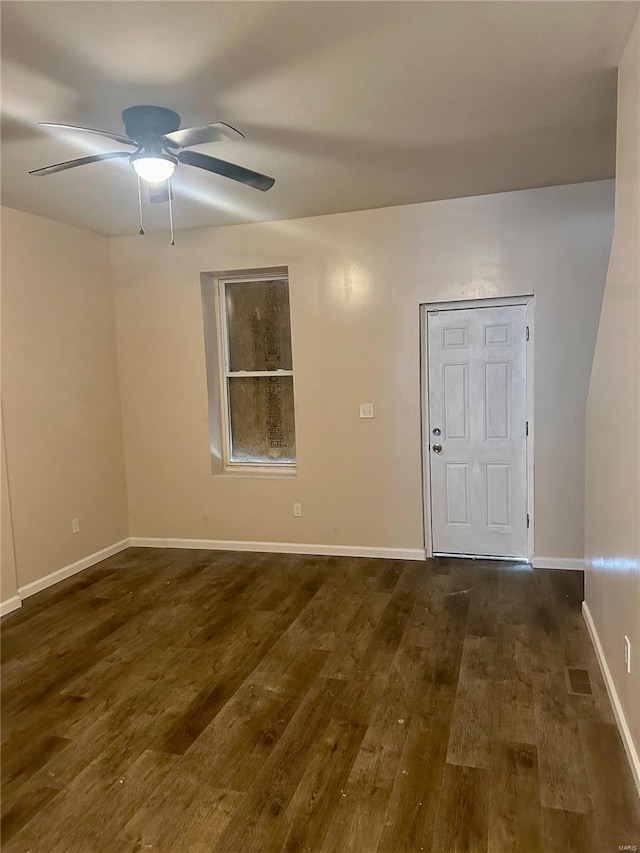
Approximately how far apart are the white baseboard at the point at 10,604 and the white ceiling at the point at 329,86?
2.63m

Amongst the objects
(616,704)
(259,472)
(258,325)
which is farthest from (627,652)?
(258,325)

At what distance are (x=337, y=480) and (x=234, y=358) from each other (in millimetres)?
1445

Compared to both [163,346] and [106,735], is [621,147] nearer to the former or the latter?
[106,735]

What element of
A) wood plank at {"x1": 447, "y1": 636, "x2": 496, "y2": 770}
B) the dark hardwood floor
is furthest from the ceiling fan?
wood plank at {"x1": 447, "y1": 636, "x2": 496, "y2": 770}

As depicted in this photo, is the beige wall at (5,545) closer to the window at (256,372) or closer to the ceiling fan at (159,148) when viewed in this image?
the window at (256,372)

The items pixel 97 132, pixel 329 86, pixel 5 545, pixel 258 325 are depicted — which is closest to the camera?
pixel 97 132

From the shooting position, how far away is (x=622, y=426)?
2275 mm

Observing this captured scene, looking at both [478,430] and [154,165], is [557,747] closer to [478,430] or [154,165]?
[478,430]

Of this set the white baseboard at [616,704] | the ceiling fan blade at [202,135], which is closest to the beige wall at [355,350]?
the white baseboard at [616,704]

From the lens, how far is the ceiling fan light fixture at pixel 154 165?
8.03 feet

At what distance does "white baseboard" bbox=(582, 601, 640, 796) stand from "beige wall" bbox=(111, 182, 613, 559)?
1.12m

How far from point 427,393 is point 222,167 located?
246cm

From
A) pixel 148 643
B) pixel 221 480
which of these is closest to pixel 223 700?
pixel 148 643

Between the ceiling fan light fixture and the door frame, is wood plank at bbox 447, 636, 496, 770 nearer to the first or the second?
the door frame
